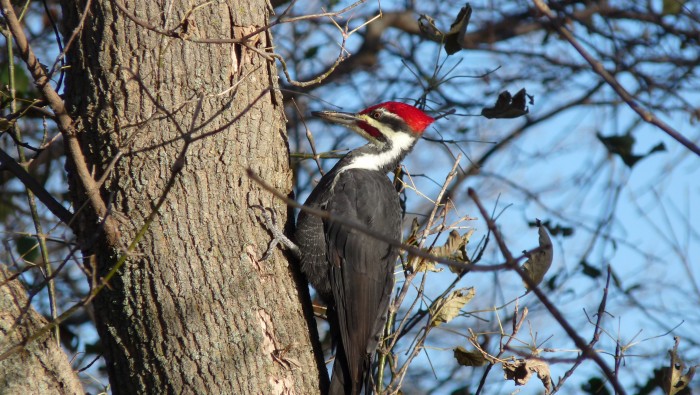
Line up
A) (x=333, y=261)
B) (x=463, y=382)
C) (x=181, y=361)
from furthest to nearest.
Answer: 1. (x=463, y=382)
2. (x=333, y=261)
3. (x=181, y=361)

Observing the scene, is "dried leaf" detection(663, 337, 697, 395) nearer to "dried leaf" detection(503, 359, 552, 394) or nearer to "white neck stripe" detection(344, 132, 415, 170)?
"dried leaf" detection(503, 359, 552, 394)

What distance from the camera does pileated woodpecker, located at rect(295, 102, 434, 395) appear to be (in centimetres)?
348

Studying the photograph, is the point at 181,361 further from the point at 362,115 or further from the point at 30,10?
the point at 30,10

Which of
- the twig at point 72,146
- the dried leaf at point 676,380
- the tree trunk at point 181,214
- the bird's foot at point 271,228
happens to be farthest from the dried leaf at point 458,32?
the twig at point 72,146

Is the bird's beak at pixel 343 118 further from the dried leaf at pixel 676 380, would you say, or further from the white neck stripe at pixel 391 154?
the dried leaf at pixel 676 380

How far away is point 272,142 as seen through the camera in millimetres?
3168

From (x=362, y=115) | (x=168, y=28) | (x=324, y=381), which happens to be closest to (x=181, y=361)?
(x=324, y=381)

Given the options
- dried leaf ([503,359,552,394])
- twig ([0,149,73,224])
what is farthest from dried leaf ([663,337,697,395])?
twig ([0,149,73,224])

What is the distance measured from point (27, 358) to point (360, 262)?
5.41ft

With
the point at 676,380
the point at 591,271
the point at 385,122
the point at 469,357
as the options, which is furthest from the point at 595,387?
the point at 385,122

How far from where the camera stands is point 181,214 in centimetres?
278

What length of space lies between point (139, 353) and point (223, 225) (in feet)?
1.78

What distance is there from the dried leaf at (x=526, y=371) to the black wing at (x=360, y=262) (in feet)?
2.16

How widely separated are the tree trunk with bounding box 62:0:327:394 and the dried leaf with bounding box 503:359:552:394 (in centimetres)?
79
